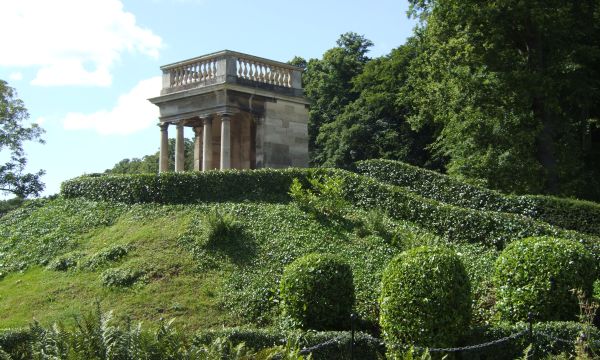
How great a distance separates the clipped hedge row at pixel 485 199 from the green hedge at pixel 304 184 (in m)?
1.94

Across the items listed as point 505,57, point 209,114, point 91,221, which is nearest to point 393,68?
point 505,57

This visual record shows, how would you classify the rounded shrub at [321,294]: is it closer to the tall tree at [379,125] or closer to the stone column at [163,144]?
the stone column at [163,144]

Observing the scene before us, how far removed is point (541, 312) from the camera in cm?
1369

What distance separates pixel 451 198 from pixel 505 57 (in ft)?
24.8

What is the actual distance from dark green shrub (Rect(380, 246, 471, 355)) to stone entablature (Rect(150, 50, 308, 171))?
1546 centimetres

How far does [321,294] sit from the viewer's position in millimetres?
14938

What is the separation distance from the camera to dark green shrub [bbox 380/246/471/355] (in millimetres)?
13086

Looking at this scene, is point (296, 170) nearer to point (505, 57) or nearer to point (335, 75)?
point (505, 57)

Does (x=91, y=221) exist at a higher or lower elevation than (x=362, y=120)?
lower

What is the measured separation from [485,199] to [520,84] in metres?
6.18

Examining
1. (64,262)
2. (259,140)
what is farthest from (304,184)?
(64,262)

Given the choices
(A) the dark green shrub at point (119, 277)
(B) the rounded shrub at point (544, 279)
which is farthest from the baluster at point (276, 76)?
(B) the rounded shrub at point (544, 279)

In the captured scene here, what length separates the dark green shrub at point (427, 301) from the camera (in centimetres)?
1309

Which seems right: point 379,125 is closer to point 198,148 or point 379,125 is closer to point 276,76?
point 198,148
